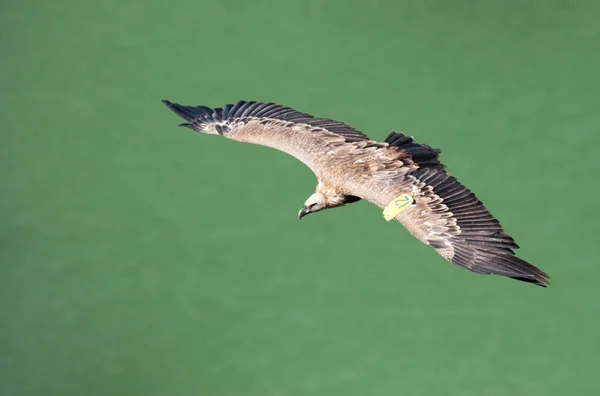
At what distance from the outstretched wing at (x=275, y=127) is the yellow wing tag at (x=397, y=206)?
231cm

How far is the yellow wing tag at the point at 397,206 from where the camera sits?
21656mm

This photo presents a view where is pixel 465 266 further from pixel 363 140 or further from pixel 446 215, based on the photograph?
pixel 363 140

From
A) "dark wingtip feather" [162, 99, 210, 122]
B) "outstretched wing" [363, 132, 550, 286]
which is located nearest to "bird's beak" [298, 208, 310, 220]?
"outstretched wing" [363, 132, 550, 286]

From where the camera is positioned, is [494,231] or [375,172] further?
[375,172]

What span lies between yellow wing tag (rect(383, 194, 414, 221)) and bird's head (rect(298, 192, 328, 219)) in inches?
81.6

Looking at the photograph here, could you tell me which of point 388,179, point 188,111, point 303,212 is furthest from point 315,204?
point 188,111

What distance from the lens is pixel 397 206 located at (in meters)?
21.9

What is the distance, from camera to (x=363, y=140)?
79.4 feet

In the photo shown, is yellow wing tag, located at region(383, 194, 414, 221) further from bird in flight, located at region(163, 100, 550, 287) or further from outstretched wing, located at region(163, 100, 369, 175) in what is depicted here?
outstretched wing, located at region(163, 100, 369, 175)

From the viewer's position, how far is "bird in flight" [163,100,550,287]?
2112cm

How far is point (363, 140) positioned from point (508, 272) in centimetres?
484

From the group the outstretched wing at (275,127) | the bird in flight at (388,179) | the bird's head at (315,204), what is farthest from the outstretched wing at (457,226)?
the outstretched wing at (275,127)

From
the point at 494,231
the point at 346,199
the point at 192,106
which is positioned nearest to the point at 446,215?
the point at 494,231

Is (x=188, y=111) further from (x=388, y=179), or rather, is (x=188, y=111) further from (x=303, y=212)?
(x=388, y=179)
